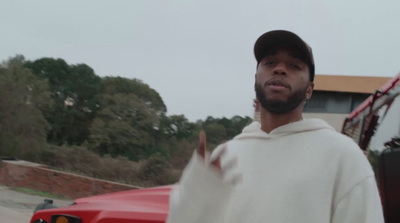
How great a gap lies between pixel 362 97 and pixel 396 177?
12679 millimetres

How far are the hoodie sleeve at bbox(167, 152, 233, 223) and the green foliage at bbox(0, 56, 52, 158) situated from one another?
67.6 ft

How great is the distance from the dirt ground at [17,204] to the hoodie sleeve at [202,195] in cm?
690

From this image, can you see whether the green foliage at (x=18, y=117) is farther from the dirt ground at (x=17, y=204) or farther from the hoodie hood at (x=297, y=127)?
the hoodie hood at (x=297, y=127)

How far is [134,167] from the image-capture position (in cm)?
1798

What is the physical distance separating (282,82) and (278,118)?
135 millimetres

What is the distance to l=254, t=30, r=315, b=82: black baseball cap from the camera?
1.72 m

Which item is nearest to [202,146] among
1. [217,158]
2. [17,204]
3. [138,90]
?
[217,158]

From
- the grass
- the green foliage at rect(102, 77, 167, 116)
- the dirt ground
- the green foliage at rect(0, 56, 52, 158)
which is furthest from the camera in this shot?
the green foliage at rect(102, 77, 167, 116)

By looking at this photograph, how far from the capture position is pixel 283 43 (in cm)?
177

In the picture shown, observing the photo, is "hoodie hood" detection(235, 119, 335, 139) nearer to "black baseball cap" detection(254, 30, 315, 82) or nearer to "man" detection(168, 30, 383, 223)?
"man" detection(168, 30, 383, 223)

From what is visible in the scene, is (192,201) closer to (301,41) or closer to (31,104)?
(301,41)

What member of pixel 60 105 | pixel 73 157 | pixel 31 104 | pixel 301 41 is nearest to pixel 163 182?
pixel 73 157

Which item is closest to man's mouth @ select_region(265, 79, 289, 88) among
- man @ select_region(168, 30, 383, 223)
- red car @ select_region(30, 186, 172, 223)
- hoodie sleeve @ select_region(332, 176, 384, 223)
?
man @ select_region(168, 30, 383, 223)

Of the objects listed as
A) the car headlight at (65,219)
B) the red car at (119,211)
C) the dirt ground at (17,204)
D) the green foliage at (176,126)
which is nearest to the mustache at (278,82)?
the red car at (119,211)
